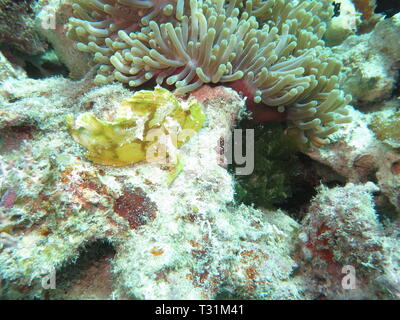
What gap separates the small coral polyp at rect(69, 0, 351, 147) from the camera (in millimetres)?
2586

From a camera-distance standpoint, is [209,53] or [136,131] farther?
[209,53]

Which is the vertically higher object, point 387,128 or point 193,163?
point 387,128

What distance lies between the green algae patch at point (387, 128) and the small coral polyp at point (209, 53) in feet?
1.64

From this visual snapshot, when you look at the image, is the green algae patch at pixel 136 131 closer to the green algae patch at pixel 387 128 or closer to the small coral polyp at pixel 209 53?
the small coral polyp at pixel 209 53

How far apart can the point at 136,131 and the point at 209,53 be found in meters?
1.20

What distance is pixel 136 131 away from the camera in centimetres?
201

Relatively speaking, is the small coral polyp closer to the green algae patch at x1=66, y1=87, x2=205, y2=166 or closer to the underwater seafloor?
the underwater seafloor

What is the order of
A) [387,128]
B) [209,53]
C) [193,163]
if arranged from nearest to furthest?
[193,163] → [209,53] → [387,128]

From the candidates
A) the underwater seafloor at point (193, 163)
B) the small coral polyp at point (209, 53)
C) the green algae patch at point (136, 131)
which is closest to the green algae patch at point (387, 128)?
the underwater seafloor at point (193, 163)

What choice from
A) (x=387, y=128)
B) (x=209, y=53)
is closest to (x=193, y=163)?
(x=209, y=53)

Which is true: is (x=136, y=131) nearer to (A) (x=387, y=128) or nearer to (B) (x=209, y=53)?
(B) (x=209, y=53)

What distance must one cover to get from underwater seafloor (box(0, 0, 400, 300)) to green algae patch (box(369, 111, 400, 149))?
0.07ft

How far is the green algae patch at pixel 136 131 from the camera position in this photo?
1.91 m

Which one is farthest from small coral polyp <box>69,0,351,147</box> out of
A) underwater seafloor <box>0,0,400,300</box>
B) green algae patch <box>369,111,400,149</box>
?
green algae patch <box>369,111,400,149</box>
